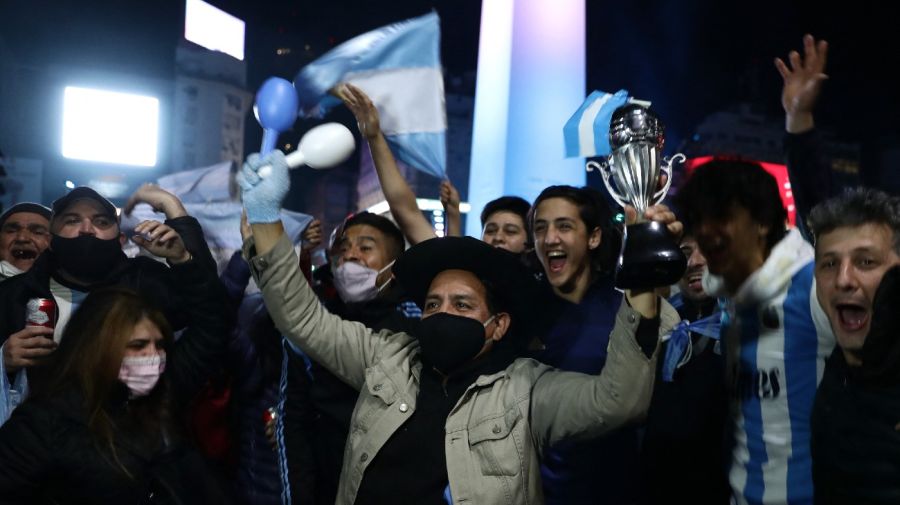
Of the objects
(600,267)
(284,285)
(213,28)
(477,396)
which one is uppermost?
(213,28)

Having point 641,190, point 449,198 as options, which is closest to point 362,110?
point 449,198

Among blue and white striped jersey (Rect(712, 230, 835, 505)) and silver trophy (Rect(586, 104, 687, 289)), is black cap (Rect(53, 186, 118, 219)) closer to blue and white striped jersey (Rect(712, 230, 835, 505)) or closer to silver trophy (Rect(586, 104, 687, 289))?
silver trophy (Rect(586, 104, 687, 289))

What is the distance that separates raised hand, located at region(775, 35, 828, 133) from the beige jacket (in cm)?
78

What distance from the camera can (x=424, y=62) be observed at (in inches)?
165

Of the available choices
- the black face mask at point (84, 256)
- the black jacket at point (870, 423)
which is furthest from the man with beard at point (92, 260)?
the black jacket at point (870, 423)

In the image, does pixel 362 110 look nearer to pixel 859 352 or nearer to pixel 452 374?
pixel 452 374

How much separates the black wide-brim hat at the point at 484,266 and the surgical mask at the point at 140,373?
0.90m

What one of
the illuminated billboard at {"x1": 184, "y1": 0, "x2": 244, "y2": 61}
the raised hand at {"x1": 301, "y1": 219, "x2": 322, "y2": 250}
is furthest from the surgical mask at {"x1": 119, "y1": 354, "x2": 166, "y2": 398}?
the illuminated billboard at {"x1": 184, "y1": 0, "x2": 244, "y2": 61}

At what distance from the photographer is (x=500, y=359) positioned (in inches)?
107

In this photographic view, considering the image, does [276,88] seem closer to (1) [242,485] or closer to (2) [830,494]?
(1) [242,485]

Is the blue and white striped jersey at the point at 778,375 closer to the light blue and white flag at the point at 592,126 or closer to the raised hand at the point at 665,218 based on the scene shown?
the raised hand at the point at 665,218

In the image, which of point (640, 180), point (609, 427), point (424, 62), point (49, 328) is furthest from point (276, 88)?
point (609, 427)

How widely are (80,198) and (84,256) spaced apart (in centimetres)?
30

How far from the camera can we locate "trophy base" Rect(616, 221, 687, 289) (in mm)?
2102
